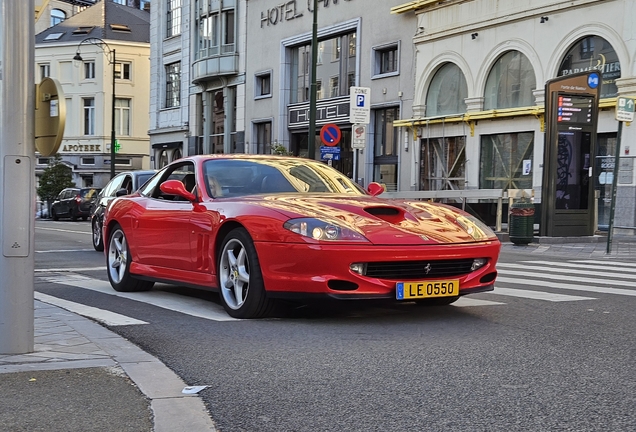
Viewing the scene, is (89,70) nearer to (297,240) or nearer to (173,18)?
(173,18)

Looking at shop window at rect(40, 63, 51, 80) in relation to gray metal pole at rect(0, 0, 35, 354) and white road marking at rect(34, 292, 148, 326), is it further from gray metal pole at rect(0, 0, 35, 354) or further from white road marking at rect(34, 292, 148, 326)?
gray metal pole at rect(0, 0, 35, 354)

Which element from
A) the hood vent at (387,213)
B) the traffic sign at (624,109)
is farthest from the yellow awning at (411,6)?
the hood vent at (387,213)

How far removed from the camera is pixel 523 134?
83.8 ft

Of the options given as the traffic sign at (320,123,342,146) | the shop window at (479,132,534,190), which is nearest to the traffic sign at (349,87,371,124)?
the traffic sign at (320,123,342,146)

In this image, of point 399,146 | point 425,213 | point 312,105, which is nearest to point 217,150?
point 399,146

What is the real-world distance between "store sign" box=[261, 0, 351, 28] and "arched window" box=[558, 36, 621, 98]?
12861mm

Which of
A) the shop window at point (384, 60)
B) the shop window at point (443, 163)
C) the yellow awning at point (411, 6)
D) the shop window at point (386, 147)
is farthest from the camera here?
the shop window at point (384, 60)

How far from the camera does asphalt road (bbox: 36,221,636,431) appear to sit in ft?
12.5

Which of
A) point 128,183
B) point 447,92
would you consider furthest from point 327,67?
point 128,183

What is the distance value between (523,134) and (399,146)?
613cm

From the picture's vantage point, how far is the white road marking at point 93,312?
6.53m

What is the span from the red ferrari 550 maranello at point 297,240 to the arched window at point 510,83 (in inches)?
730

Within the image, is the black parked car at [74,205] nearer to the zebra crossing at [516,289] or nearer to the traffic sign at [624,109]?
the traffic sign at [624,109]

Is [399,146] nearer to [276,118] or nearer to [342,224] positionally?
[276,118]
